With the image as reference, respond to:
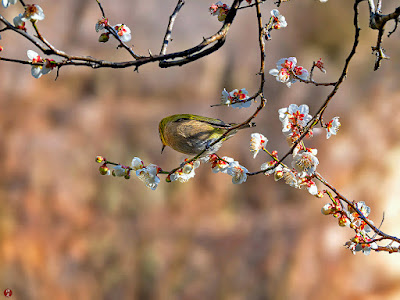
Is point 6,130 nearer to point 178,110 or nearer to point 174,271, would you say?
point 178,110

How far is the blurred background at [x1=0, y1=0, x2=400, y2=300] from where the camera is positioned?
2.16 meters

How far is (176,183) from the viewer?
7.35 feet

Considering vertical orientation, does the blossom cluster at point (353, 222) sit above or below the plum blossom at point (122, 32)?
below

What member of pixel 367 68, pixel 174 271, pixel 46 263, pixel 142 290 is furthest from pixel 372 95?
pixel 46 263

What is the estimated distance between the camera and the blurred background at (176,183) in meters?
2.16

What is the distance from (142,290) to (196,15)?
141cm

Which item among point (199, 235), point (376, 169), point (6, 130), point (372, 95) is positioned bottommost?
point (199, 235)

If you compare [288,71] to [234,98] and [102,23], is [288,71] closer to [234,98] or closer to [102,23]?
[234,98]

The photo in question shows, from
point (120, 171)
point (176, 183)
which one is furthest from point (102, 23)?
point (176, 183)

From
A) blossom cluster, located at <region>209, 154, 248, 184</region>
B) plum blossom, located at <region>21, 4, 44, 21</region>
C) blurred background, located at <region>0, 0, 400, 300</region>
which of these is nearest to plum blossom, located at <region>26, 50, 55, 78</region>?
plum blossom, located at <region>21, 4, 44, 21</region>

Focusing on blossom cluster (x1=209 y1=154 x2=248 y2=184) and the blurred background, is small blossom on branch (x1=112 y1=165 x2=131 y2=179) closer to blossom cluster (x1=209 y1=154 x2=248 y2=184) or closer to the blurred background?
blossom cluster (x1=209 y1=154 x2=248 y2=184)

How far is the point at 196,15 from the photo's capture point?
7.32 feet

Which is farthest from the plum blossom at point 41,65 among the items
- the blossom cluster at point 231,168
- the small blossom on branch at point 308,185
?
the small blossom on branch at point 308,185

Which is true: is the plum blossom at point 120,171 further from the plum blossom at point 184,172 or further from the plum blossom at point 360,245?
the plum blossom at point 360,245
